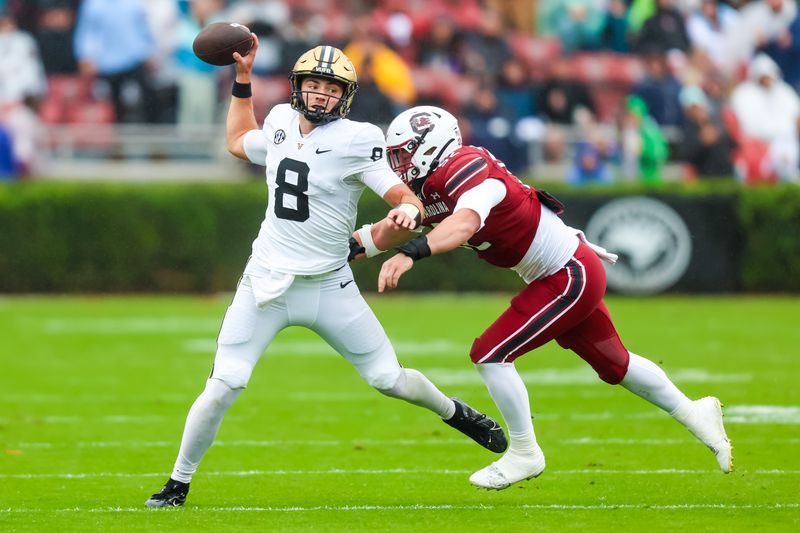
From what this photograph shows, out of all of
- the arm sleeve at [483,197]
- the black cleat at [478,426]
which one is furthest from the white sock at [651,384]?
the arm sleeve at [483,197]

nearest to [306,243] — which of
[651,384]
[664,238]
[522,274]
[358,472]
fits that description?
[522,274]

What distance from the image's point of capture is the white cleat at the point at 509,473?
6281mm

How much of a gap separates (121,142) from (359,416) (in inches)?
345

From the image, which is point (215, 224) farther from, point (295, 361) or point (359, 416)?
point (359, 416)

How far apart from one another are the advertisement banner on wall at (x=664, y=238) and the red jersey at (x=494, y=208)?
962 centimetres

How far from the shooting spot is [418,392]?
255 inches

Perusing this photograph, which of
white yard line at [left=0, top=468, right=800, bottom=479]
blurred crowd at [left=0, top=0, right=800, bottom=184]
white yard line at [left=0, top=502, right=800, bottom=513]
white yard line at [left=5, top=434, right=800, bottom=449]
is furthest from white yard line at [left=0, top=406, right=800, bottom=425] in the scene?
blurred crowd at [left=0, top=0, right=800, bottom=184]

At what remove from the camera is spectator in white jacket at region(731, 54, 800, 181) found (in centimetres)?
1697

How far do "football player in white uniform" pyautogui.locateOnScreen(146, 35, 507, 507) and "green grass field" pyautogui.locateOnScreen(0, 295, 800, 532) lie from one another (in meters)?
0.56

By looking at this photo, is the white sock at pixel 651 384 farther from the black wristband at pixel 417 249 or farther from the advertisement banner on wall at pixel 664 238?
the advertisement banner on wall at pixel 664 238

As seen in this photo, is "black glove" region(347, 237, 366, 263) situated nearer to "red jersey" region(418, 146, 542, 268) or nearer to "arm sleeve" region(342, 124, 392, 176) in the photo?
"red jersey" region(418, 146, 542, 268)

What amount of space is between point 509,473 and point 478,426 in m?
0.43

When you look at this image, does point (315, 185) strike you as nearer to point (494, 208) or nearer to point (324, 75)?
point (324, 75)

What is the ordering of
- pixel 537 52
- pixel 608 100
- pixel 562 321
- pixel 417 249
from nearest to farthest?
1. pixel 417 249
2. pixel 562 321
3. pixel 608 100
4. pixel 537 52
